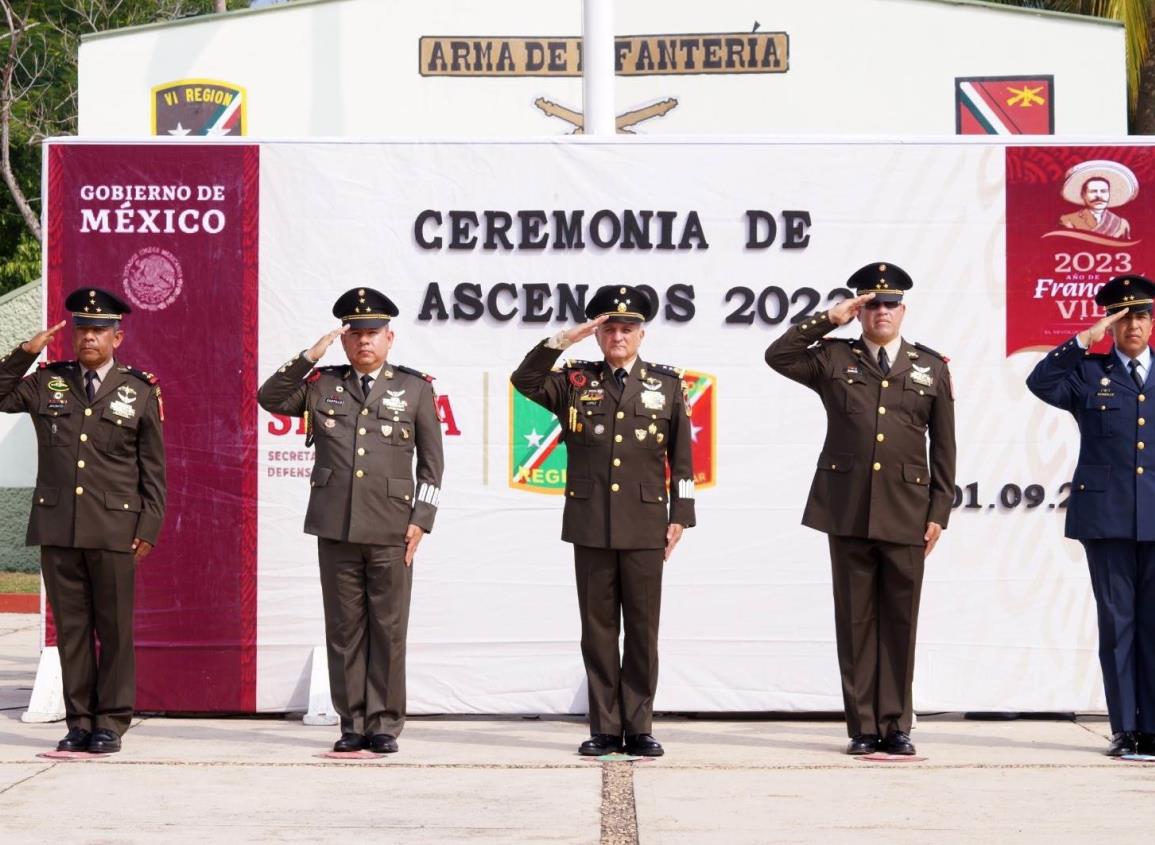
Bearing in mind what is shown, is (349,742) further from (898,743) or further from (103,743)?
(898,743)

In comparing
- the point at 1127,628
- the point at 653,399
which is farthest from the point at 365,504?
the point at 1127,628

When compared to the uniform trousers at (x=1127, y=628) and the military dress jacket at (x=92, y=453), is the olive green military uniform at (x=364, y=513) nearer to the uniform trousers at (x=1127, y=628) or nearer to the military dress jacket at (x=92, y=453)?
the military dress jacket at (x=92, y=453)

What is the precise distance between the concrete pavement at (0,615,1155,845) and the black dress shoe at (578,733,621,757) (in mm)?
97

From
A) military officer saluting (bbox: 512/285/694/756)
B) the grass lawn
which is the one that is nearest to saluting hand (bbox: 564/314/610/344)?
military officer saluting (bbox: 512/285/694/756)

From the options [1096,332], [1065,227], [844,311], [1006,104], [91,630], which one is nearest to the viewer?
[844,311]

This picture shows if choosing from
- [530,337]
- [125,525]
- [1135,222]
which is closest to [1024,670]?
[1135,222]

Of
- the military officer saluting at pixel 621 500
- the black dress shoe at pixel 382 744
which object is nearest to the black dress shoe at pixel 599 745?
the military officer saluting at pixel 621 500

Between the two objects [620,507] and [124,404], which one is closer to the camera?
[620,507]

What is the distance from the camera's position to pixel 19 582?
16.6 metres

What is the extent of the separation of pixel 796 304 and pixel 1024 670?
2.00 meters

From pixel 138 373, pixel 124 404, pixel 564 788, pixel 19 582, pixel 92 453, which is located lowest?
pixel 564 788

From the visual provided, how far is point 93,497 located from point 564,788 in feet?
7.74

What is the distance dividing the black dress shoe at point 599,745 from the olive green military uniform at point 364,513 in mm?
787

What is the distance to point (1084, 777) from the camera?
705cm
